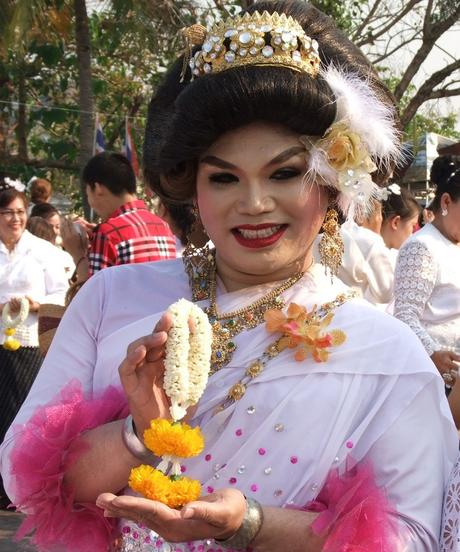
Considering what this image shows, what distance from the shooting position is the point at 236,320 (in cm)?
218

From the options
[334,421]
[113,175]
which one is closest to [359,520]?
[334,421]

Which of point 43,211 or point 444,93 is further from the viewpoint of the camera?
point 444,93

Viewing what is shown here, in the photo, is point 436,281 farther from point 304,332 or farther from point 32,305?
point 304,332

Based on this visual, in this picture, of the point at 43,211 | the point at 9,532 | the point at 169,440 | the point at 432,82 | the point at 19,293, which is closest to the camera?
the point at 169,440

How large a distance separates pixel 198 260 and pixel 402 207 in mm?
5449

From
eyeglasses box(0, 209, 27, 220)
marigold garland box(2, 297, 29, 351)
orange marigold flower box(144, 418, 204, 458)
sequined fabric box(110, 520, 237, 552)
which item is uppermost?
orange marigold flower box(144, 418, 204, 458)

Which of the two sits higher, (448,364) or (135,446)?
(135,446)

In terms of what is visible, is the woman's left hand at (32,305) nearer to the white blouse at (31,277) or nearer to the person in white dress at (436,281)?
the white blouse at (31,277)

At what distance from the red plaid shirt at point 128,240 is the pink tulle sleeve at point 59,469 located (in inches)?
129

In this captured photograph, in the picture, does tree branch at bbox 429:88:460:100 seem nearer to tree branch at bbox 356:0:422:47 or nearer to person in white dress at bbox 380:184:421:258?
tree branch at bbox 356:0:422:47

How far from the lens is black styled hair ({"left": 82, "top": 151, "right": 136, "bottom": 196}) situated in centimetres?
575

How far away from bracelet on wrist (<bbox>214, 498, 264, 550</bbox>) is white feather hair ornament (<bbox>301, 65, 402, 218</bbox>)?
27.8 inches

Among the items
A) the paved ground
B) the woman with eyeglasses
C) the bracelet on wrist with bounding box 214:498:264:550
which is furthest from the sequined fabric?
the woman with eyeglasses

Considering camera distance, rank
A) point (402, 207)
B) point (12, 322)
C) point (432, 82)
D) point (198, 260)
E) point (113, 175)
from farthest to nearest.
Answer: point (432, 82) < point (402, 207) < point (12, 322) < point (113, 175) < point (198, 260)
